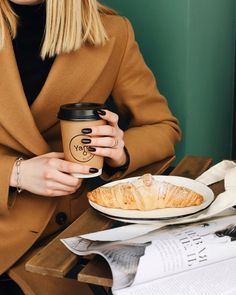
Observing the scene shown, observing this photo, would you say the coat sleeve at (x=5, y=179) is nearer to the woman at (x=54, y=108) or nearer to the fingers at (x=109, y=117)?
the woman at (x=54, y=108)

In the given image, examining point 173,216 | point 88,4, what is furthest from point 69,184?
point 88,4

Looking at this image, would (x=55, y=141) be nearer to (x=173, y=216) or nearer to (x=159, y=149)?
(x=159, y=149)

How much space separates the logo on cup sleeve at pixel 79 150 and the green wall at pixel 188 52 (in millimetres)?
699

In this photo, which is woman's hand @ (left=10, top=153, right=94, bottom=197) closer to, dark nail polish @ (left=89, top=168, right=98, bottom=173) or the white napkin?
dark nail polish @ (left=89, top=168, right=98, bottom=173)

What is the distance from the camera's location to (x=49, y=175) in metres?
1.07

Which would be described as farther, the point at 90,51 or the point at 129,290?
the point at 90,51

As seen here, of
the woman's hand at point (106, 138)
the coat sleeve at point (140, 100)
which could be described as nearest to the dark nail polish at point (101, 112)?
the woman's hand at point (106, 138)

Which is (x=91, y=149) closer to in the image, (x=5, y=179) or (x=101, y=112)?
(x=101, y=112)

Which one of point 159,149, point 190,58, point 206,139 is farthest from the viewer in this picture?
point 206,139

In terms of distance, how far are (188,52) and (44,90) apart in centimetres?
53

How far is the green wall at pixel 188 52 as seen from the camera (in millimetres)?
1605

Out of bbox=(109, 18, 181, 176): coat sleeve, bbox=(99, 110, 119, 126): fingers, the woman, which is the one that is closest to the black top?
the woman

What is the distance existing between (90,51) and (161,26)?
38 cm

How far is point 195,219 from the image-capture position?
3.09 ft
